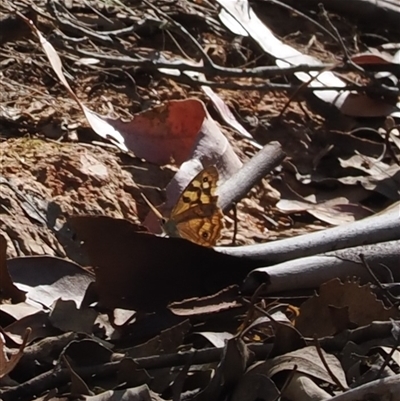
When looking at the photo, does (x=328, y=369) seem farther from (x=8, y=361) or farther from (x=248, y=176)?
(x=248, y=176)

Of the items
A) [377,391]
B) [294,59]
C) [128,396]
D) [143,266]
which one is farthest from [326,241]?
[294,59]

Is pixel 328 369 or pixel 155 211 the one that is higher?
pixel 328 369

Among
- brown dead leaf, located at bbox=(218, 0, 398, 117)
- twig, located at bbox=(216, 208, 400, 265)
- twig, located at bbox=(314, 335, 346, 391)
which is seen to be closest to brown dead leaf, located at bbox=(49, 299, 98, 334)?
twig, located at bbox=(216, 208, 400, 265)

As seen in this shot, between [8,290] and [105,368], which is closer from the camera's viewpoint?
[105,368]

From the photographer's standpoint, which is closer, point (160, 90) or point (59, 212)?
point (59, 212)

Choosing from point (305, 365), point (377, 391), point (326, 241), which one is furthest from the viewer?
point (326, 241)

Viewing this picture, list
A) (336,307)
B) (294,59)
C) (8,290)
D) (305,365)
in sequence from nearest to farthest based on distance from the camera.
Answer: (305,365), (336,307), (8,290), (294,59)

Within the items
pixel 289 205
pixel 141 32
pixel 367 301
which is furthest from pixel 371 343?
pixel 141 32

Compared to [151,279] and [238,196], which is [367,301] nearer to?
[151,279]
